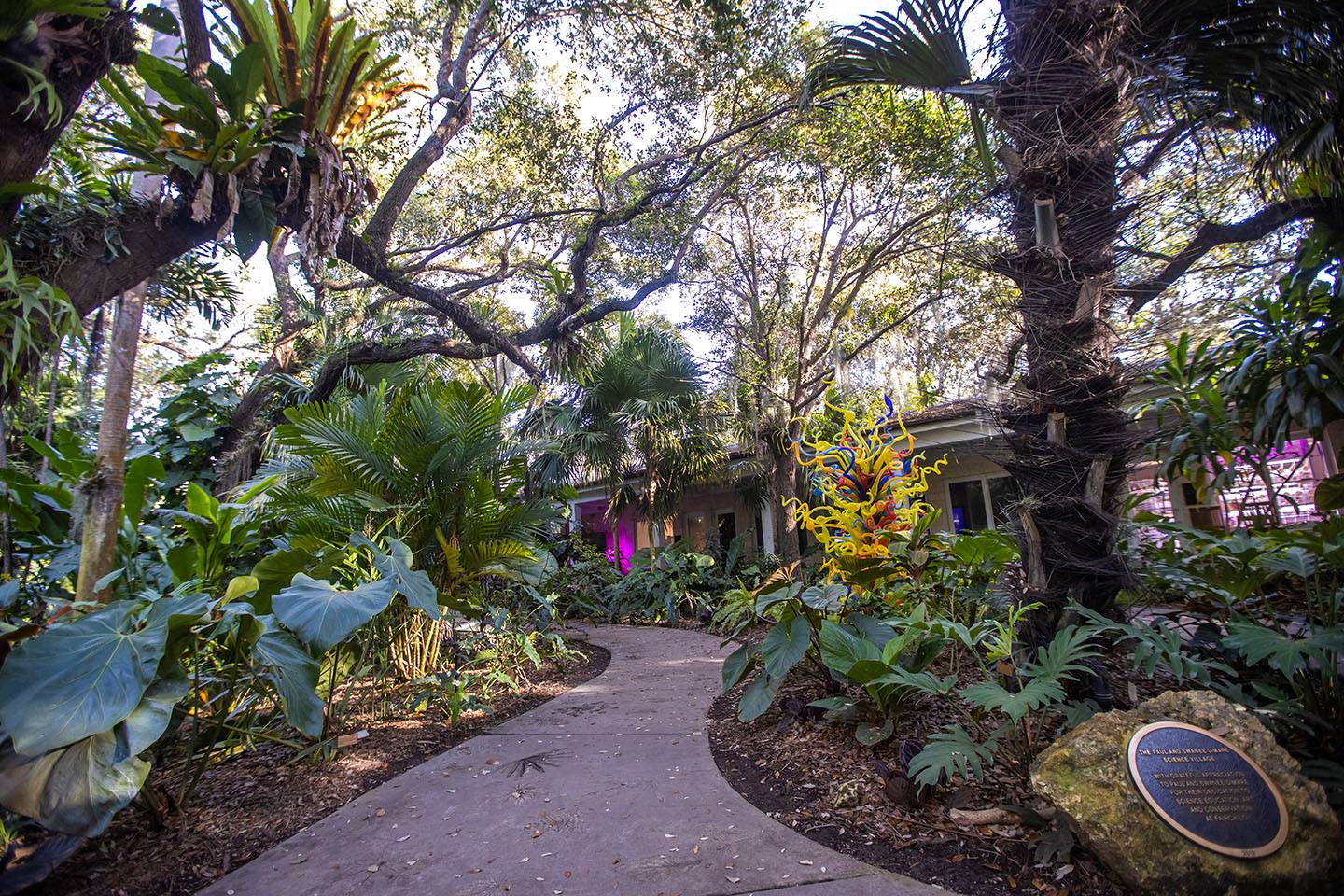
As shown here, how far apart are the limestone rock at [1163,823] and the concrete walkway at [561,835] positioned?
0.64 metres

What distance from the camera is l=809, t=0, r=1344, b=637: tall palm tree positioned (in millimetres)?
3209

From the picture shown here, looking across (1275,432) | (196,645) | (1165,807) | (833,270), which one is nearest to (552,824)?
(196,645)

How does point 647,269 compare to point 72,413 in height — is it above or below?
above

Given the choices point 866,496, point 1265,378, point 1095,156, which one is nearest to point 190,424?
point 866,496

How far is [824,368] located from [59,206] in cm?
1043

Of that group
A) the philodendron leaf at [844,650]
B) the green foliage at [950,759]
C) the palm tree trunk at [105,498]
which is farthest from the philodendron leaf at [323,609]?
the green foliage at [950,759]

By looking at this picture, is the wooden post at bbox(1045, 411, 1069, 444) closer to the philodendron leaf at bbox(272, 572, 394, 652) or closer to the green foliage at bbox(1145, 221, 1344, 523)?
the green foliage at bbox(1145, 221, 1344, 523)

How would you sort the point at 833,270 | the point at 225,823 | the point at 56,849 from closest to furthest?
the point at 56,849, the point at 225,823, the point at 833,270

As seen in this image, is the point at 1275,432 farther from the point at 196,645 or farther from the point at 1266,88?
the point at 196,645

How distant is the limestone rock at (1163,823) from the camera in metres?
2.10

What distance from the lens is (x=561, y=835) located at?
2957mm

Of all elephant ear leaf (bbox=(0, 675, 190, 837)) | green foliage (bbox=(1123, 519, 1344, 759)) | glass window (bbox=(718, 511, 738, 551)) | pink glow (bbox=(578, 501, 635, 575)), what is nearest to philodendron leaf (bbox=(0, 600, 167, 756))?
elephant ear leaf (bbox=(0, 675, 190, 837))

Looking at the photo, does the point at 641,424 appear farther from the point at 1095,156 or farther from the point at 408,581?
the point at 1095,156

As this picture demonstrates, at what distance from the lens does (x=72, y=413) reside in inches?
322
